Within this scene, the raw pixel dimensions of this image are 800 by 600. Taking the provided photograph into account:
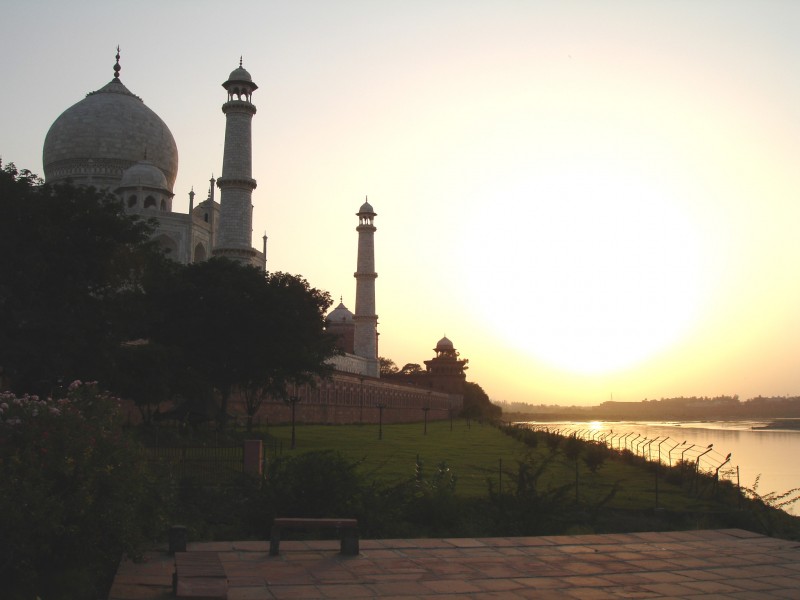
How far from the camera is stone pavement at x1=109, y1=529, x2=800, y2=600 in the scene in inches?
255

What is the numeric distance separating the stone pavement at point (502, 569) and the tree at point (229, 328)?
18.0 m

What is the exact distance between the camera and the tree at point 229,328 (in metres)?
25.9

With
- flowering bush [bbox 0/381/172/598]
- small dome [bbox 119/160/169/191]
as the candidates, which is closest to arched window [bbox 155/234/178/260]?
small dome [bbox 119/160/169/191]

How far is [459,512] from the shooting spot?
447 inches

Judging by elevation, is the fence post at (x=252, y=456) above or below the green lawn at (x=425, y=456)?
above

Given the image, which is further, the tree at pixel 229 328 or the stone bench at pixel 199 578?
the tree at pixel 229 328

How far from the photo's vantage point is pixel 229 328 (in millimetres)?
26078

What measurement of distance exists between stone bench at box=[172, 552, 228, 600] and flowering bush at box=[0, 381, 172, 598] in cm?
63

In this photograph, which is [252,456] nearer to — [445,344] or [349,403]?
[349,403]

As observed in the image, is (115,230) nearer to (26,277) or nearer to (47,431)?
(26,277)

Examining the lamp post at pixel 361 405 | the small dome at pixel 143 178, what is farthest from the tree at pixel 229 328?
the lamp post at pixel 361 405

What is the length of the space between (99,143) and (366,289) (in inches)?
861

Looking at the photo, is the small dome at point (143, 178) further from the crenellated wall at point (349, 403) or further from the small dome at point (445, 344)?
the small dome at point (445, 344)

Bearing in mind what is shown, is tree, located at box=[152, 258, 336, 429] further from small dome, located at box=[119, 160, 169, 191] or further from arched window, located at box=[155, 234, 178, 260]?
small dome, located at box=[119, 160, 169, 191]
